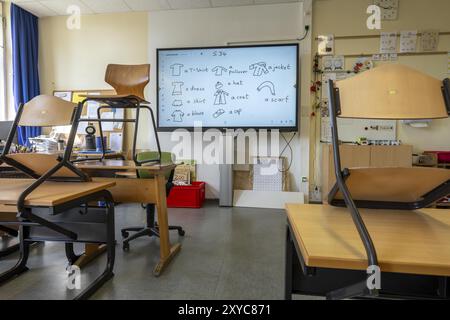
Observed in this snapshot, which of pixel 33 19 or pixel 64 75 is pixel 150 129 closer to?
pixel 64 75

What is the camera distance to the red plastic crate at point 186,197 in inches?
141

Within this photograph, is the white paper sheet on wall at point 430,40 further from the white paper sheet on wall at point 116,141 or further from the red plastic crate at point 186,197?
the white paper sheet on wall at point 116,141

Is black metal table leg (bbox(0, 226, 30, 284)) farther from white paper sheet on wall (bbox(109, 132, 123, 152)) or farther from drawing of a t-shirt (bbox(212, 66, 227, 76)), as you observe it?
drawing of a t-shirt (bbox(212, 66, 227, 76))

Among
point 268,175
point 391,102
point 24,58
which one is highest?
point 24,58

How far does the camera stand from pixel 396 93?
0.80 m

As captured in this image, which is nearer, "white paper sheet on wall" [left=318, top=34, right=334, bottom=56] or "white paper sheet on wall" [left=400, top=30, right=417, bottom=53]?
"white paper sheet on wall" [left=400, top=30, right=417, bottom=53]

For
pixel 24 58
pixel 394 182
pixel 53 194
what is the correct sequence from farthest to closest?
pixel 24 58, pixel 53 194, pixel 394 182

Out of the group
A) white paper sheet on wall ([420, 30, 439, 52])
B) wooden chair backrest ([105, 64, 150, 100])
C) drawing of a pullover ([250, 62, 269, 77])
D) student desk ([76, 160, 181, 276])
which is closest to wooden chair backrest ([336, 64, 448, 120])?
student desk ([76, 160, 181, 276])

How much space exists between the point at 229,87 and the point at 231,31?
33.4 inches

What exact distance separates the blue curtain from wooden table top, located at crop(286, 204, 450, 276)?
4.45 metres

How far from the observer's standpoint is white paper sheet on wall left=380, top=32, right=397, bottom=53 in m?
3.50

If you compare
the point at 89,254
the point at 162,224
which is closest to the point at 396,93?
the point at 162,224

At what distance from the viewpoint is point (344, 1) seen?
11.7ft

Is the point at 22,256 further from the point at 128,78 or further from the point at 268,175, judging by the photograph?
the point at 268,175
